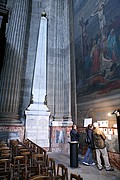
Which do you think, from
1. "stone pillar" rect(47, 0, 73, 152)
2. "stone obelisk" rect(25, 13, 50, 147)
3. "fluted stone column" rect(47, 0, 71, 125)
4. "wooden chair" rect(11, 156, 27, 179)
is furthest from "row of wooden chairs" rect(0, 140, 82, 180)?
"fluted stone column" rect(47, 0, 71, 125)

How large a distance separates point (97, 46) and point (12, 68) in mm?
4684

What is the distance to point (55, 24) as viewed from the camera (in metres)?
11.8

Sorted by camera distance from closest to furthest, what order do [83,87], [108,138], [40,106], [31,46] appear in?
[108,138]
[83,87]
[40,106]
[31,46]

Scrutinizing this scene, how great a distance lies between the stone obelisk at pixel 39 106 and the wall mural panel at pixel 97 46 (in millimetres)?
2225

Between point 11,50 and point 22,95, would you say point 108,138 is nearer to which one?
point 22,95

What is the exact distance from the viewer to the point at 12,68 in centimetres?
885

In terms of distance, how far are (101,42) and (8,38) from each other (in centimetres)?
531

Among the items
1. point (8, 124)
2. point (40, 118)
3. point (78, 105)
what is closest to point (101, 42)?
point (78, 105)

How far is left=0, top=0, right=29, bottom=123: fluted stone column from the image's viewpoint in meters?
8.22

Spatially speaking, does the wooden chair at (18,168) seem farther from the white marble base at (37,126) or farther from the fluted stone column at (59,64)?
Answer: the fluted stone column at (59,64)

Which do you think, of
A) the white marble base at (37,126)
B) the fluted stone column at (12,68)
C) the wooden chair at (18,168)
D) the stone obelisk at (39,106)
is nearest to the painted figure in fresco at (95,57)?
the stone obelisk at (39,106)

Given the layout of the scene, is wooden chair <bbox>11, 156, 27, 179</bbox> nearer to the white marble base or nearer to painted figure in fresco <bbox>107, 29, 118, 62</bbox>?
the white marble base

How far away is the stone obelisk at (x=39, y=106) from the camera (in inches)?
348

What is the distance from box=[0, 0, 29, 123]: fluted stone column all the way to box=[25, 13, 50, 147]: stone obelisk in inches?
36.8
